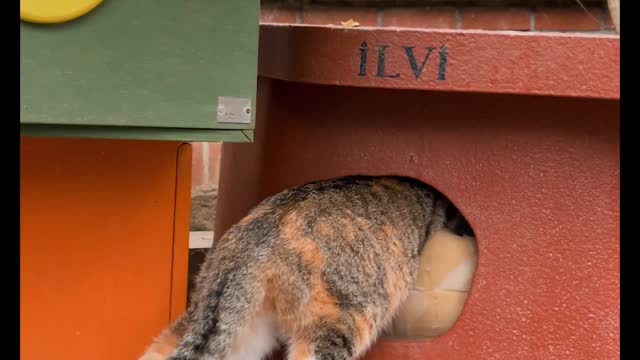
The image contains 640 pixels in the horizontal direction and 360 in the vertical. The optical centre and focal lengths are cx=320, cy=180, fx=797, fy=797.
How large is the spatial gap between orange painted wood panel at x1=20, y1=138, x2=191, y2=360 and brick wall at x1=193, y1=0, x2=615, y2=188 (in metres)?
1.31

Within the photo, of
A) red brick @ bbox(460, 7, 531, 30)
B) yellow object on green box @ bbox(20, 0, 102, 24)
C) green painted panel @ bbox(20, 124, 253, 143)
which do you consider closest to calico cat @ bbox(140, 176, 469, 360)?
green painted panel @ bbox(20, 124, 253, 143)

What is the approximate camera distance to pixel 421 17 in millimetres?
3037

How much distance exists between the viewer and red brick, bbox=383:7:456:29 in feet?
9.84

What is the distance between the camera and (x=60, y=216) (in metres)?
1.50

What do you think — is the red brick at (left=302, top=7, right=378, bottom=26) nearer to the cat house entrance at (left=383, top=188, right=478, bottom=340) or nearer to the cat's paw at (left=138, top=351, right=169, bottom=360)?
the cat house entrance at (left=383, top=188, right=478, bottom=340)

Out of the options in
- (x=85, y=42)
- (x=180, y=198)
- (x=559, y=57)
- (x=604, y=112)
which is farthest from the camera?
(x=180, y=198)

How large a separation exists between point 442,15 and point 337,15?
0.41m

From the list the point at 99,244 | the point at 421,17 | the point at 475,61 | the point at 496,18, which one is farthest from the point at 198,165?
the point at 475,61

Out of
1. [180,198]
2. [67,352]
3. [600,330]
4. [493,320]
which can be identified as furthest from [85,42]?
[600,330]

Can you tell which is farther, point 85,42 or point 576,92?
point 576,92

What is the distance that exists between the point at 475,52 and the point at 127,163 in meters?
0.69

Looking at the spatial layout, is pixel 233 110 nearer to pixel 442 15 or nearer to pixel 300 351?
pixel 300 351

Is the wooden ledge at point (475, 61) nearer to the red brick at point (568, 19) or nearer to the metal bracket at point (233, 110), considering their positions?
the metal bracket at point (233, 110)

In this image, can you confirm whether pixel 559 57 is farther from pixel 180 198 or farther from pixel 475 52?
pixel 180 198
